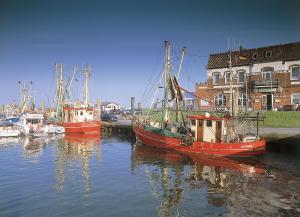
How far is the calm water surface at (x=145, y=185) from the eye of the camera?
17609mm

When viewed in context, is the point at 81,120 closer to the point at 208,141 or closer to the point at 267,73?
the point at 208,141

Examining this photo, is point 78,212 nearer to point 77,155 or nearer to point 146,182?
point 146,182

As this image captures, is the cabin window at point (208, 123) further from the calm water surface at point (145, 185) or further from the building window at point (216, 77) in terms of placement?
the building window at point (216, 77)

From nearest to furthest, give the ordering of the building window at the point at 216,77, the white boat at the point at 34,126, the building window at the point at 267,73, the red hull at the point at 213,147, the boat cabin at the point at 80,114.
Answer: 1. the red hull at the point at 213,147
2. the building window at the point at 267,73
3. the white boat at the point at 34,126
4. the building window at the point at 216,77
5. the boat cabin at the point at 80,114

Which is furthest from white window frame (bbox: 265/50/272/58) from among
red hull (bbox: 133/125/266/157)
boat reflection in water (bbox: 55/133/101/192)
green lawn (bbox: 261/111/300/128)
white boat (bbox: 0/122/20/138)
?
white boat (bbox: 0/122/20/138)

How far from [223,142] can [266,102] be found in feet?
68.3

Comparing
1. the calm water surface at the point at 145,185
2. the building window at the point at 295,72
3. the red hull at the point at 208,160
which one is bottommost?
the calm water surface at the point at 145,185

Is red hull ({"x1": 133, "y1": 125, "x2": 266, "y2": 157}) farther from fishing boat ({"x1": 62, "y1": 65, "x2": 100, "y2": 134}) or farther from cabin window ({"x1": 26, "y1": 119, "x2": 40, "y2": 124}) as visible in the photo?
cabin window ({"x1": 26, "y1": 119, "x2": 40, "y2": 124})

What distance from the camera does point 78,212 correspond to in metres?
17.1

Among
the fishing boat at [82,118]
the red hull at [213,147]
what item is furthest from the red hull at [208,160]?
the fishing boat at [82,118]

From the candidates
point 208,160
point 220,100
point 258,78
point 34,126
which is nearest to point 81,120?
point 34,126

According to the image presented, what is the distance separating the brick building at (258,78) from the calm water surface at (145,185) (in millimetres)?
19003

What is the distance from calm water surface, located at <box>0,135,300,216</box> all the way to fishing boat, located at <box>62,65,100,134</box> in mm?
19521

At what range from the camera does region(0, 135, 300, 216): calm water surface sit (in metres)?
17.6
